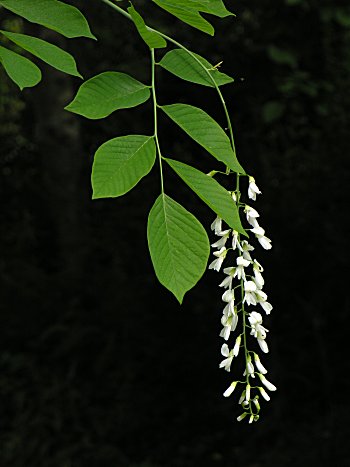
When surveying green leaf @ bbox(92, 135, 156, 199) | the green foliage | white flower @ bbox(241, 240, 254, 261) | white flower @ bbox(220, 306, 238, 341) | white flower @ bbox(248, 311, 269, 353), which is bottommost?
white flower @ bbox(248, 311, 269, 353)

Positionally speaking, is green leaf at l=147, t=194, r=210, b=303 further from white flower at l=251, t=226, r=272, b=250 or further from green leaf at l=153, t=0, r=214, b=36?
green leaf at l=153, t=0, r=214, b=36

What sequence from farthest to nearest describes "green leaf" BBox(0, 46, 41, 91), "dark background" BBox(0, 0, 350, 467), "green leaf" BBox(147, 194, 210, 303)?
"dark background" BBox(0, 0, 350, 467) < "green leaf" BBox(0, 46, 41, 91) < "green leaf" BBox(147, 194, 210, 303)

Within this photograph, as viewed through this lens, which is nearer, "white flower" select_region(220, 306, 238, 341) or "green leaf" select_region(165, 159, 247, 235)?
"green leaf" select_region(165, 159, 247, 235)

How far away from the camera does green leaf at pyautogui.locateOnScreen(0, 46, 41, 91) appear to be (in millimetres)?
1148

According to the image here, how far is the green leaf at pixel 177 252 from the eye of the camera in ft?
3.32

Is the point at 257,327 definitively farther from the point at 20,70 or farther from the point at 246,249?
the point at 20,70

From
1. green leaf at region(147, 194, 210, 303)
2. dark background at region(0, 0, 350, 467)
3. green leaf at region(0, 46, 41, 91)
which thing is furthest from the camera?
dark background at region(0, 0, 350, 467)

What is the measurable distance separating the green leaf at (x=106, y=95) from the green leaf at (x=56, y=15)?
0.36 feet

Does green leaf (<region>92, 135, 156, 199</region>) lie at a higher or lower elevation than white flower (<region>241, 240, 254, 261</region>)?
higher

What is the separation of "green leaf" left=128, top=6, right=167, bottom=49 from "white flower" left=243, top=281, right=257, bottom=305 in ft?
1.22

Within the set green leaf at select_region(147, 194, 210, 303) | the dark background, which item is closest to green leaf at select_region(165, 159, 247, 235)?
green leaf at select_region(147, 194, 210, 303)

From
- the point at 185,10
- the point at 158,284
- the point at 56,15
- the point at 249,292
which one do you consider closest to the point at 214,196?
the point at 249,292

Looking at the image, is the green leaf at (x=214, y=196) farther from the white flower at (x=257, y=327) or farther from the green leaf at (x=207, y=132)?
the white flower at (x=257, y=327)

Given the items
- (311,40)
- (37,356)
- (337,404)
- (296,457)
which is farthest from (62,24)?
(311,40)
